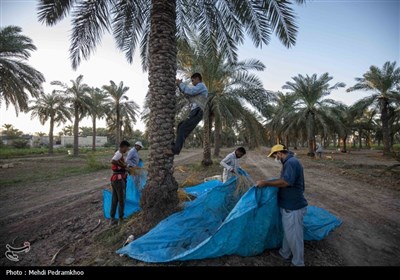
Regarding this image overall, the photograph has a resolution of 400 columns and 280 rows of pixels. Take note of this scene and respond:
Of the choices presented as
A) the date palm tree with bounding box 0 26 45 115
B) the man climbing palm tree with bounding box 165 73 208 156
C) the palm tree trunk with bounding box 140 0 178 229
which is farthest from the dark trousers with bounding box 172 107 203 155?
the date palm tree with bounding box 0 26 45 115

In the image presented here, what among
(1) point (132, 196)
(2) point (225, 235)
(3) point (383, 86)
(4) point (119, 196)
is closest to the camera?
(2) point (225, 235)

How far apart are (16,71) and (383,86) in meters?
32.9

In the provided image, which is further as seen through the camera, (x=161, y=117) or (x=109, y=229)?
(x=109, y=229)

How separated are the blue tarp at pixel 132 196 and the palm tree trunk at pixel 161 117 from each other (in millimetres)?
1392

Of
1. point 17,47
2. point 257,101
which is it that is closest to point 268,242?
point 257,101

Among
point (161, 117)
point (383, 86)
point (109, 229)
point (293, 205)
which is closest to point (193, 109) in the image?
point (161, 117)

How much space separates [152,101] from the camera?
4.57m

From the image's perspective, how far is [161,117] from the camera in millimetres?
4504

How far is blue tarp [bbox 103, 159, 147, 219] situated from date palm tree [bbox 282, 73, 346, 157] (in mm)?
21166

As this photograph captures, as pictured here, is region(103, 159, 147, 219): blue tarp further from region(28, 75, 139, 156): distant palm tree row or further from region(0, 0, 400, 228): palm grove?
region(28, 75, 139, 156): distant palm tree row

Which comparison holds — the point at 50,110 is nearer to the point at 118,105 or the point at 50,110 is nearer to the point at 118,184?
the point at 118,105

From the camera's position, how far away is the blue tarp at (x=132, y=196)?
228 inches

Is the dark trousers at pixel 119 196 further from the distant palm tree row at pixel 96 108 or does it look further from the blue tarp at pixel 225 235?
the distant palm tree row at pixel 96 108
